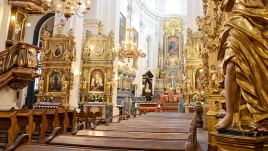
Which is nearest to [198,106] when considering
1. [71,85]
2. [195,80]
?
[195,80]

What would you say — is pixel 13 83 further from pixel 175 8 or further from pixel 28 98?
pixel 175 8

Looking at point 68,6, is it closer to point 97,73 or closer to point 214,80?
point 214,80

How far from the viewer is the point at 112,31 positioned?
13734 millimetres

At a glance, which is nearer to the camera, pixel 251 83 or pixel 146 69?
pixel 251 83

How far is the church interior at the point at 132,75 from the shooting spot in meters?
1.80

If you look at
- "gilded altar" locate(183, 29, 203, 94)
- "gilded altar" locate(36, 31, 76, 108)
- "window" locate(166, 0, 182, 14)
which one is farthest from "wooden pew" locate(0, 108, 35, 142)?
"window" locate(166, 0, 182, 14)

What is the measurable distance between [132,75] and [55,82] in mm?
8717

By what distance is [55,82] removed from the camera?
1098cm

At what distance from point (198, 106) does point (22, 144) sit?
8017 millimetres

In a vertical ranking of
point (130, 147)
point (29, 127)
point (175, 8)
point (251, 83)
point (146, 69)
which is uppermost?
point (175, 8)

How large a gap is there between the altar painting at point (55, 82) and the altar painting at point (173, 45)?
16.7 meters

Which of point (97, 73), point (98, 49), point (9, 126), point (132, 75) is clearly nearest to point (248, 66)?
point (9, 126)

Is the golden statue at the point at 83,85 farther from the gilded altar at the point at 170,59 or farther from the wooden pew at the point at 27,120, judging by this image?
the gilded altar at the point at 170,59

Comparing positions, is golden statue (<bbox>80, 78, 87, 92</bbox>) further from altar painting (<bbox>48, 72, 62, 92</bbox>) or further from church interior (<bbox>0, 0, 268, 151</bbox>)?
altar painting (<bbox>48, 72, 62, 92</bbox>)
